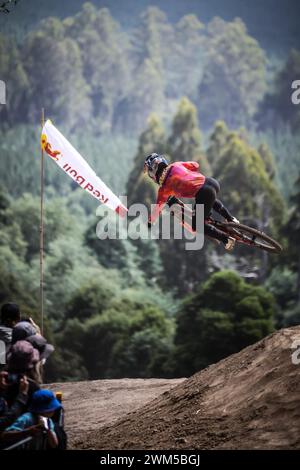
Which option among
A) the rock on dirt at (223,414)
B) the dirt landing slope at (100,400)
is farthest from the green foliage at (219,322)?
the rock on dirt at (223,414)

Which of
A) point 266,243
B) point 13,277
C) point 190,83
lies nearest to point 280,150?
point 190,83

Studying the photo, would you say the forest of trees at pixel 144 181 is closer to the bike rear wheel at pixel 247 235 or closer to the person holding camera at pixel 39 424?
the bike rear wheel at pixel 247 235

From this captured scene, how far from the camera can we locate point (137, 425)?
13.7 metres

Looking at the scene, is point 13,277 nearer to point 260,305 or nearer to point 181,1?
point 260,305

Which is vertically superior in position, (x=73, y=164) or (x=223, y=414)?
(x=73, y=164)

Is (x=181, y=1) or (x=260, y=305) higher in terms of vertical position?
(x=181, y=1)

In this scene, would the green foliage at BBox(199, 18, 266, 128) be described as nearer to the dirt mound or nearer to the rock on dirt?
the rock on dirt

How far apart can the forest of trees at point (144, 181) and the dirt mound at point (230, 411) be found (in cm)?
2329

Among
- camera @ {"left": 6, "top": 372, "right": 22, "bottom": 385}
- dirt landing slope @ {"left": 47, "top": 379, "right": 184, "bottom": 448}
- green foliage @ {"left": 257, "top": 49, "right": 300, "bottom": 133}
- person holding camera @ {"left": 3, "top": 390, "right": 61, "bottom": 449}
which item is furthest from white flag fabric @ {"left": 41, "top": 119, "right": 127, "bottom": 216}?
green foliage @ {"left": 257, "top": 49, "right": 300, "bottom": 133}

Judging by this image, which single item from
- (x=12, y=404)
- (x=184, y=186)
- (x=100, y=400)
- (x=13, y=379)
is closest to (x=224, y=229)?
→ (x=184, y=186)

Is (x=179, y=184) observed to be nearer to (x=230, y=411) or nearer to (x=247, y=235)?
(x=247, y=235)

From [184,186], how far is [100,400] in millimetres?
5086

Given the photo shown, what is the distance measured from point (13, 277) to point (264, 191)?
17132 millimetres

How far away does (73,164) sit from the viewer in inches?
660
